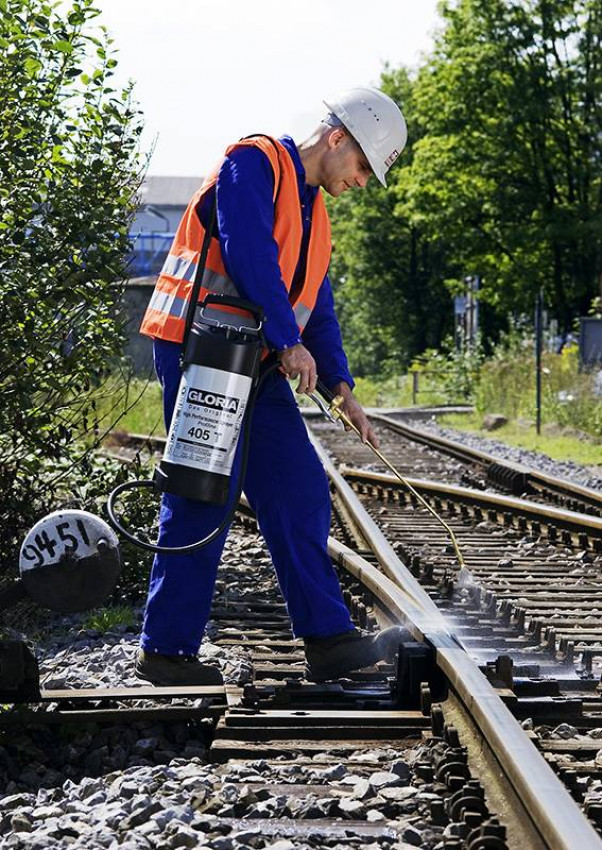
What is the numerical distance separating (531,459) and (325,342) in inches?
420

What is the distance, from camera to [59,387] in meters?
6.18

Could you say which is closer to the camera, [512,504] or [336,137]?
[336,137]

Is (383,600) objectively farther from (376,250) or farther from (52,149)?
(376,250)

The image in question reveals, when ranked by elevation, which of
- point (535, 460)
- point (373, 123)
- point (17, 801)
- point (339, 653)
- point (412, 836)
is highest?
point (373, 123)

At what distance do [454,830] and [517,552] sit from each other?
4844 mm

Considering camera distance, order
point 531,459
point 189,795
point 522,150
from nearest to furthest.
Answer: point 189,795, point 531,459, point 522,150

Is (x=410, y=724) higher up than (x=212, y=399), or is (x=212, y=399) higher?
(x=212, y=399)

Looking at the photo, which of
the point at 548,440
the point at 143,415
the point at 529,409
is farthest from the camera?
the point at 529,409

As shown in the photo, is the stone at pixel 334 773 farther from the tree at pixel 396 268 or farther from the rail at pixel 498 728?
the tree at pixel 396 268

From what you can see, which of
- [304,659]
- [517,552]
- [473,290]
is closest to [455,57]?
A: [473,290]

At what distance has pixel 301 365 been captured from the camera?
4266 millimetres

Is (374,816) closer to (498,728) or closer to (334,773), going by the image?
(334,773)

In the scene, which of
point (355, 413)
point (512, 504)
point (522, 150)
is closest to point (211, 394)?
point (355, 413)

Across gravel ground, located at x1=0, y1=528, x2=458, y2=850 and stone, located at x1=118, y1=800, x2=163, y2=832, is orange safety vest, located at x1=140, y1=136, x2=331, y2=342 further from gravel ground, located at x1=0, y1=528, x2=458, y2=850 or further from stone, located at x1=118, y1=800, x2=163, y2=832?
stone, located at x1=118, y1=800, x2=163, y2=832
